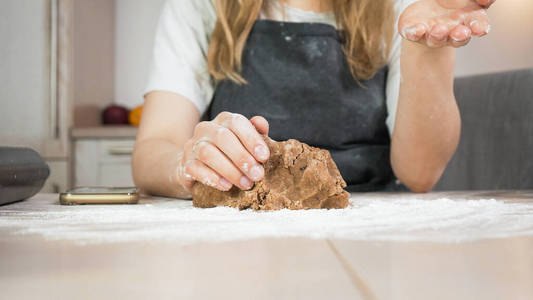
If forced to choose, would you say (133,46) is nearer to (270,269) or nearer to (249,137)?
(249,137)

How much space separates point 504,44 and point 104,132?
2189 millimetres

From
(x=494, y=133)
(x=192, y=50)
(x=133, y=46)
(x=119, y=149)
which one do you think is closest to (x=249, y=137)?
(x=192, y=50)

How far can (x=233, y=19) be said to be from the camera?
1.20m

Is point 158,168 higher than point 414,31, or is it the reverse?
point 414,31

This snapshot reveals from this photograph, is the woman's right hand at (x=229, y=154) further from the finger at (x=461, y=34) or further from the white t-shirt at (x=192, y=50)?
the white t-shirt at (x=192, y=50)

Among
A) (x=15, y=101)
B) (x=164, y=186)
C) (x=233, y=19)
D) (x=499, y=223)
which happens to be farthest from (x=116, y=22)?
(x=499, y=223)

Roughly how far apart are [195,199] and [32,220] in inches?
9.3

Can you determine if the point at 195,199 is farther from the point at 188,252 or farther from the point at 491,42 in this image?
the point at 491,42

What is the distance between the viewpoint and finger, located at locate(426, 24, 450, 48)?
0.69 meters

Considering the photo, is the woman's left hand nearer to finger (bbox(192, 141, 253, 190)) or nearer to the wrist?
the wrist

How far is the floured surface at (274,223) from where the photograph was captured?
16.4 inches

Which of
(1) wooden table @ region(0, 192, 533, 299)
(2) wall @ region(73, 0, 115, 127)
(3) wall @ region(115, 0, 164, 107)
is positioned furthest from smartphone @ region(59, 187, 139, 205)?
(3) wall @ region(115, 0, 164, 107)

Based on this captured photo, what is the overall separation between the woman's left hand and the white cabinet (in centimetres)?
159

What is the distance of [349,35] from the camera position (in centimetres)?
121
